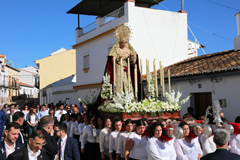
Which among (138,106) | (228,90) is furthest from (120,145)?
(228,90)

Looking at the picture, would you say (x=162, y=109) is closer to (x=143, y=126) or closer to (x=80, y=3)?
(x=143, y=126)

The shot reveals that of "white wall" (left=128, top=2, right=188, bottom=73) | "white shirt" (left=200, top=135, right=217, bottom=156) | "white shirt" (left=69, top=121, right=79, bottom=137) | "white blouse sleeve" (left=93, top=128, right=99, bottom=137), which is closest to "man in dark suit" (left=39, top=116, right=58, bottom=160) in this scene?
"white blouse sleeve" (left=93, top=128, right=99, bottom=137)

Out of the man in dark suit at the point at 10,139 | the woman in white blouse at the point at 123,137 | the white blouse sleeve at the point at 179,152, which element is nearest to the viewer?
the man in dark suit at the point at 10,139

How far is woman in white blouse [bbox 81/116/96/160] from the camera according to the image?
594cm

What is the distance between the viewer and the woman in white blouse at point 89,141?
19.5 ft

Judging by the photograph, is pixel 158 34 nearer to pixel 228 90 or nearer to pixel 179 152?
pixel 228 90

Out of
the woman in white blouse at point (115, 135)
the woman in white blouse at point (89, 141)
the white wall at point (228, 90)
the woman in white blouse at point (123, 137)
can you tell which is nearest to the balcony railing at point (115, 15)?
the white wall at point (228, 90)

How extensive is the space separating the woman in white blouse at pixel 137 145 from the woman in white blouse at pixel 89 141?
1839 millimetres

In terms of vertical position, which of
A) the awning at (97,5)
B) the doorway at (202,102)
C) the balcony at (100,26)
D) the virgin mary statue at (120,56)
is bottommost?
the doorway at (202,102)

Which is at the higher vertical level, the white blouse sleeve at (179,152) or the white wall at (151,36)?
the white wall at (151,36)

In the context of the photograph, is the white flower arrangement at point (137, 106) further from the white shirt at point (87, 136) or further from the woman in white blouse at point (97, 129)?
the white shirt at point (87, 136)

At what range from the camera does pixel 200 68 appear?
31.2 ft

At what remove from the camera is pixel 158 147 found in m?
3.72

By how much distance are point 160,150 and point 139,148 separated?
1.75ft
